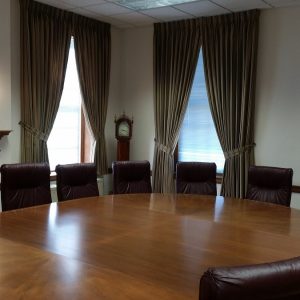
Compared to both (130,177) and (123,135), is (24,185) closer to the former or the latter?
(130,177)

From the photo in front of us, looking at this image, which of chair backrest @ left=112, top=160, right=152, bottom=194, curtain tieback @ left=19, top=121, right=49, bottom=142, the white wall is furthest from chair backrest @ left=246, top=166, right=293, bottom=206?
curtain tieback @ left=19, top=121, right=49, bottom=142

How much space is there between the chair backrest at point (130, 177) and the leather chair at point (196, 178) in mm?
356

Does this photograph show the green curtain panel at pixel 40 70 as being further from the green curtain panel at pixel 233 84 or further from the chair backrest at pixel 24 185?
the green curtain panel at pixel 233 84

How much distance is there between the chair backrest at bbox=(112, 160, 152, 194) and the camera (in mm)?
4242

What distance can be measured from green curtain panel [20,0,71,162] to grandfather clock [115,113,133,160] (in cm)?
107

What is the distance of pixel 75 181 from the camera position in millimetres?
4008

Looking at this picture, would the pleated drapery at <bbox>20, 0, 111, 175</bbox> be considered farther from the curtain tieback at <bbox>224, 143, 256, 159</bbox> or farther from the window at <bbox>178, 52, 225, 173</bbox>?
the curtain tieback at <bbox>224, 143, 256, 159</bbox>

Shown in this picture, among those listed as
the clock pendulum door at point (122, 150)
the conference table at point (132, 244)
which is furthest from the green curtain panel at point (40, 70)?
the conference table at point (132, 244)

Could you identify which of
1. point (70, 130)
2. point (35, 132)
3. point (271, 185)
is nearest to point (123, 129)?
point (70, 130)

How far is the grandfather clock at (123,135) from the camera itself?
225 inches

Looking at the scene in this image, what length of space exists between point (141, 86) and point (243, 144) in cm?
178

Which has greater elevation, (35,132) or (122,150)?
(35,132)

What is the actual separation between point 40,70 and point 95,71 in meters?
0.96

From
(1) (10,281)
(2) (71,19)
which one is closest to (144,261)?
(1) (10,281)
